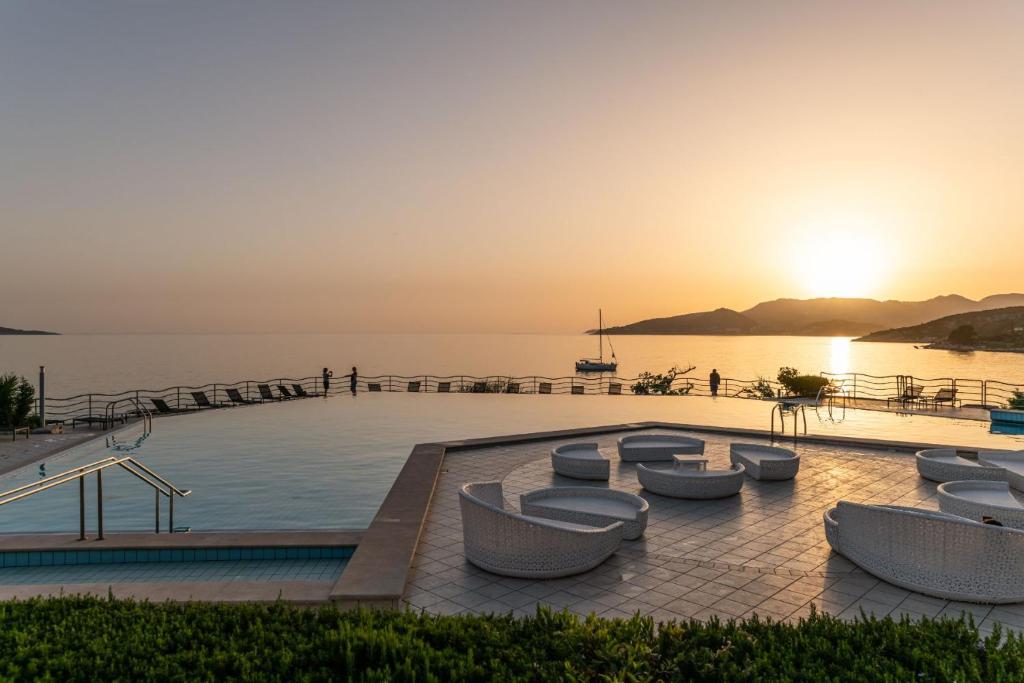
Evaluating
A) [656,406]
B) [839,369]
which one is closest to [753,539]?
[656,406]

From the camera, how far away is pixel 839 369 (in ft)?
216

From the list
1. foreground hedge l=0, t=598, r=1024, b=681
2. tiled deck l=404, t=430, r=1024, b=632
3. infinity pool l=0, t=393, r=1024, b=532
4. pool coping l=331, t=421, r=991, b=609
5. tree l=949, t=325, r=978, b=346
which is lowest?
infinity pool l=0, t=393, r=1024, b=532

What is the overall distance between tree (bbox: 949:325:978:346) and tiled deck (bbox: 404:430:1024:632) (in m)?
72.2

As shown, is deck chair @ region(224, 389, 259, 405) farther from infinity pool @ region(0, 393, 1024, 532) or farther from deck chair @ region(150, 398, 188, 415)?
deck chair @ region(150, 398, 188, 415)

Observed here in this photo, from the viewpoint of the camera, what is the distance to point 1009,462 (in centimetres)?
722

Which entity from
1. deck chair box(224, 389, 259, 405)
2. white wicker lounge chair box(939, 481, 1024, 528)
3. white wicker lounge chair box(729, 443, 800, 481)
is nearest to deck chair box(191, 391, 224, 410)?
deck chair box(224, 389, 259, 405)

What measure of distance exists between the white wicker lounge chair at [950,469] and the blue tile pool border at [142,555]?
6.89 metres

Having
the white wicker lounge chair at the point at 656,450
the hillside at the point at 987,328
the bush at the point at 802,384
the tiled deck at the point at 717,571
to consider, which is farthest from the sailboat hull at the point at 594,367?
the tiled deck at the point at 717,571

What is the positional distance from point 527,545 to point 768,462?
421 centimetres

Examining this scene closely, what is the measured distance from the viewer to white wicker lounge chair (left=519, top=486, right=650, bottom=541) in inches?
197

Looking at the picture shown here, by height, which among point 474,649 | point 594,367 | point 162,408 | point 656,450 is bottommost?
point 594,367

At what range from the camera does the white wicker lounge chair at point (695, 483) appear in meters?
6.42

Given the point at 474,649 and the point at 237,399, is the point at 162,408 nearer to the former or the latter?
the point at 237,399

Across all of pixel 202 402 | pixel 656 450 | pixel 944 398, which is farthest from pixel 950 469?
pixel 202 402
